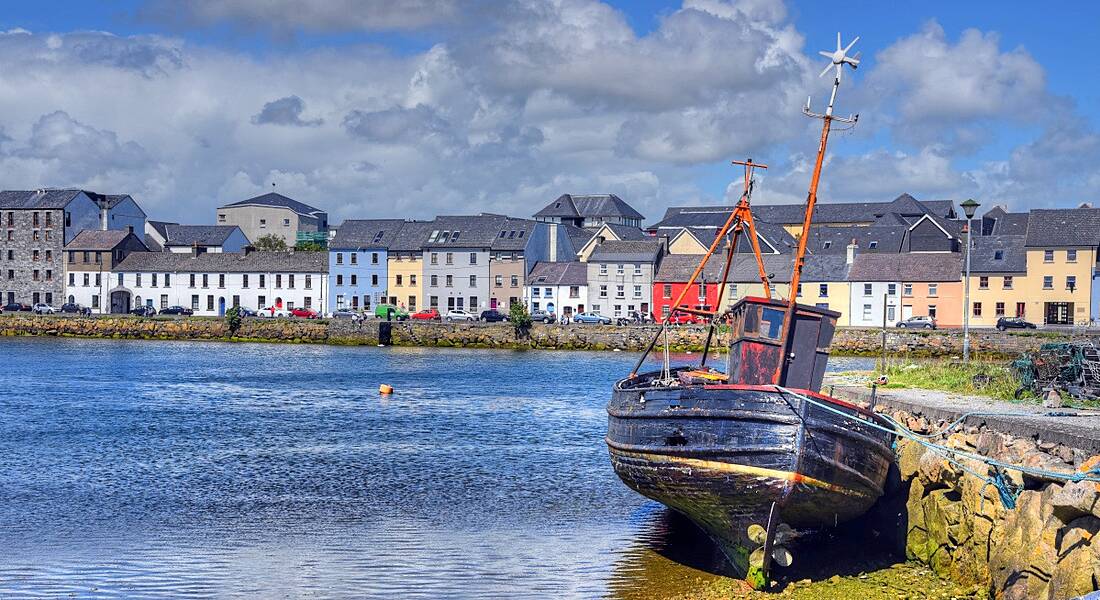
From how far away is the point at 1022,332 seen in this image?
7725cm

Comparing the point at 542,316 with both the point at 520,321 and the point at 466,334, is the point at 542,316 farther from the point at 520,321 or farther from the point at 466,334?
the point at 520,321

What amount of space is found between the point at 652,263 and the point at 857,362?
33626 mm

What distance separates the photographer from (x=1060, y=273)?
89.6 metres

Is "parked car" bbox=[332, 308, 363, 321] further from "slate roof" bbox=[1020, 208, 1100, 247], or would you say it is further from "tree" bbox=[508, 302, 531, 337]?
"slate roof" bbox=[1020, 208, 1100, 247]

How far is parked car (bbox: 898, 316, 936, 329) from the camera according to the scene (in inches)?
3435

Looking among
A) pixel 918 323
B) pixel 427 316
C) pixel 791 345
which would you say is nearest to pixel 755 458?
pixel 791 345

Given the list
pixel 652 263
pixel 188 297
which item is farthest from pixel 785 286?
pixel 188 297

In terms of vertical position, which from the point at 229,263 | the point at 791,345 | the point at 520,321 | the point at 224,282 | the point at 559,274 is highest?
the point at 229,263

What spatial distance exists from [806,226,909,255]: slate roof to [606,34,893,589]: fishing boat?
8927 centimetres

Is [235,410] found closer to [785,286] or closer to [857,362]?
[857,362]

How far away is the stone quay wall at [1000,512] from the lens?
1344 centimetres

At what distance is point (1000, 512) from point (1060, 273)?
81298 millimetres

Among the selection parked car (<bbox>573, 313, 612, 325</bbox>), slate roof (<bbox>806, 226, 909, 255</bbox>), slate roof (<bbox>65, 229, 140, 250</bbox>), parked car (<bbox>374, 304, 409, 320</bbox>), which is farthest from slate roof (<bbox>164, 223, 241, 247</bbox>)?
slate roof (<bbox>806, 226, 909, 255</bbox>)

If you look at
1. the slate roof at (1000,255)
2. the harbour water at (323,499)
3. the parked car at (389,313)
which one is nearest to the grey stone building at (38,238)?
the parked car at (389,313)
